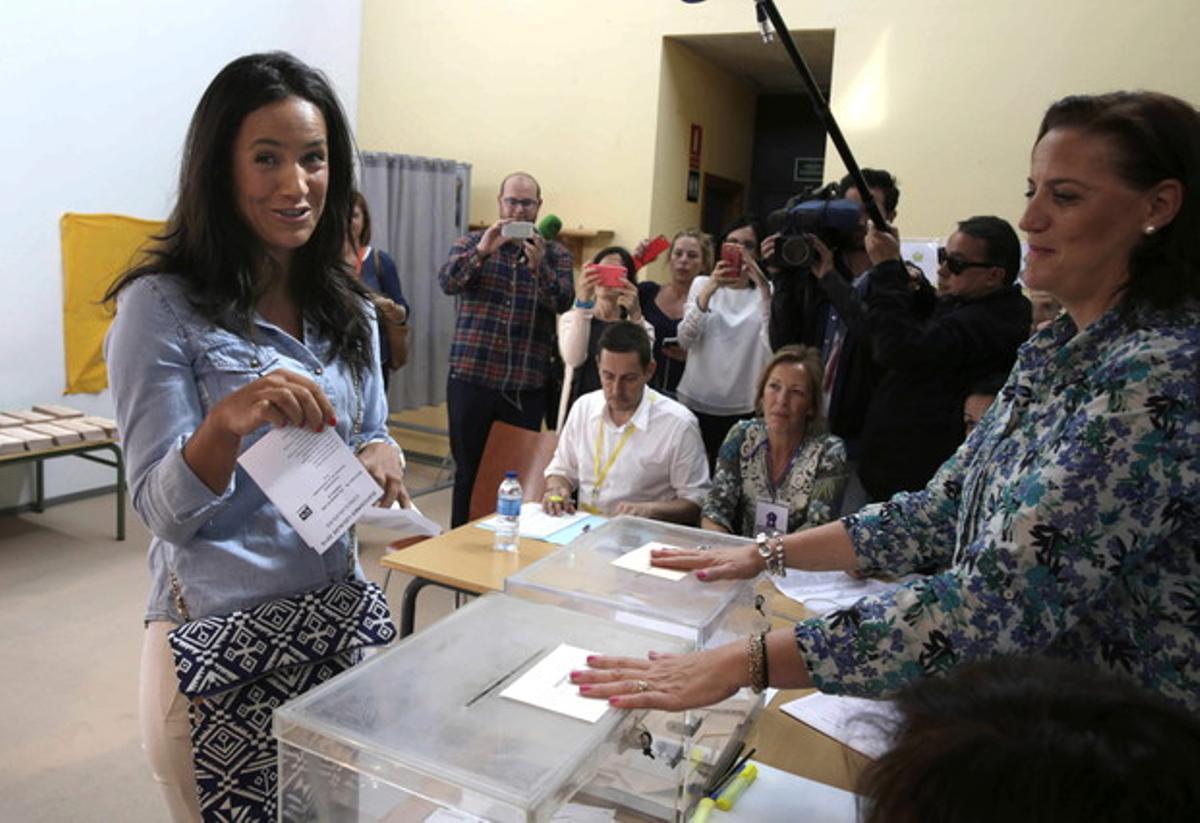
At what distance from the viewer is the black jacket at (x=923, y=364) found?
8.42 feet

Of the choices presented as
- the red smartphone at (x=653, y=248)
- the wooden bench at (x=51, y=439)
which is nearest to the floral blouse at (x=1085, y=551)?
the red smartphone at (x=653, y=248)

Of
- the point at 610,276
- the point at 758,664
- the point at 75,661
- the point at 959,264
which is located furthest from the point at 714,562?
the point at 75,661

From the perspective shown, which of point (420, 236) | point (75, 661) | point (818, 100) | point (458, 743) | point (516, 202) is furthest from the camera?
point (420, 236)

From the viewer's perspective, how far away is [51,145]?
179 inches

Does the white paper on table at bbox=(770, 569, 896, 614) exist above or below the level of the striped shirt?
below

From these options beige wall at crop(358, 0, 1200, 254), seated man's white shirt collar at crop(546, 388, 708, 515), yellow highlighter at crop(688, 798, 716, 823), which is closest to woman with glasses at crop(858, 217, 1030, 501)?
seated man's white shirt collar at crop(546, 388, 708, 515)

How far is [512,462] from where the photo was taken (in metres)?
3.23

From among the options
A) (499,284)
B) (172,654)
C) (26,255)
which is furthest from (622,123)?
(172,654)

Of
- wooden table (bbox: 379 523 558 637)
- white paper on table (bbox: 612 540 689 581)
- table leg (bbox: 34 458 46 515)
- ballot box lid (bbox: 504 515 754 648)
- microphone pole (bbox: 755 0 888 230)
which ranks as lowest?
table leg (bbox: 34 458 46 515)

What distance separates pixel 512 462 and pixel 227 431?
218 centimetres

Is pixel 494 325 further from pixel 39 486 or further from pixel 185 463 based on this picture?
pixel 185 463

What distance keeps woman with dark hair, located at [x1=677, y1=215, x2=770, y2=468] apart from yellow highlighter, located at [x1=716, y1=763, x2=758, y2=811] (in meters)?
2.39

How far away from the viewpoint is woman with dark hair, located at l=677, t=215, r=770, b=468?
3701 mm

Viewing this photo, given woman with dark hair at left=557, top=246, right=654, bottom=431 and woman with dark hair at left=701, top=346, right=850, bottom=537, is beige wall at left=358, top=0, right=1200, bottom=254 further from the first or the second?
woman with dark hair at left=701, top=346, right=850, bottom=537
